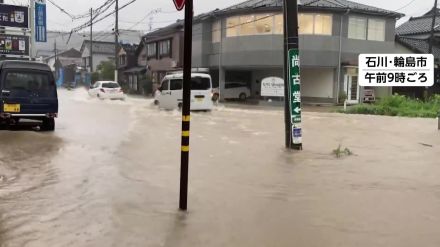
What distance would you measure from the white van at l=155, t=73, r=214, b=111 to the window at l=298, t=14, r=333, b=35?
10.9 m

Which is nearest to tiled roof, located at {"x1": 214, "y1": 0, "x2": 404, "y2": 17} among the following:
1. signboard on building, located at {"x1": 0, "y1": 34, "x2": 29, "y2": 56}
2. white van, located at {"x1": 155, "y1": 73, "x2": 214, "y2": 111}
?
white van, located at {"x1": 155, "y1": 73, "x2": 214, "y2": 111}

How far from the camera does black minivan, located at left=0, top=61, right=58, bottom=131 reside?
45.5 feet

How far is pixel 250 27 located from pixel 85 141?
2199 cm

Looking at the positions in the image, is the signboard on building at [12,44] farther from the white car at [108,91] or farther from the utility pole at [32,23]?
the white car at [108,91]

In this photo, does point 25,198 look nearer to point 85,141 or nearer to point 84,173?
point 84,173

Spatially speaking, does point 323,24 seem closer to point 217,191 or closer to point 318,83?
point 318,83

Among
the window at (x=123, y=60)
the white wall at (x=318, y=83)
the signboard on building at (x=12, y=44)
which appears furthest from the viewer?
the window at (x=123, y=60)

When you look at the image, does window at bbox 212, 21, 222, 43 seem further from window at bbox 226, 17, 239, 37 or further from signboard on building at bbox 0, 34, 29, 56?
signboard on building at bbox 0, 34, 29, 56

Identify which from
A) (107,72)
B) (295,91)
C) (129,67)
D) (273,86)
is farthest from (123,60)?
(295,91)

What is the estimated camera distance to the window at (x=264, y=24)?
32.5 meters

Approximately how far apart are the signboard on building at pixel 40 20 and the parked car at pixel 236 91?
12562 millimetres

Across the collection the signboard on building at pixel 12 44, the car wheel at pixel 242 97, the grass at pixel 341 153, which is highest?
the signboard on building at pixel 12 44

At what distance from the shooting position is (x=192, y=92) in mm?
22969

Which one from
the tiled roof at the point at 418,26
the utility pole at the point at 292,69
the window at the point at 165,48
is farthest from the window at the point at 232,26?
the utility pole at the point at 292,69
